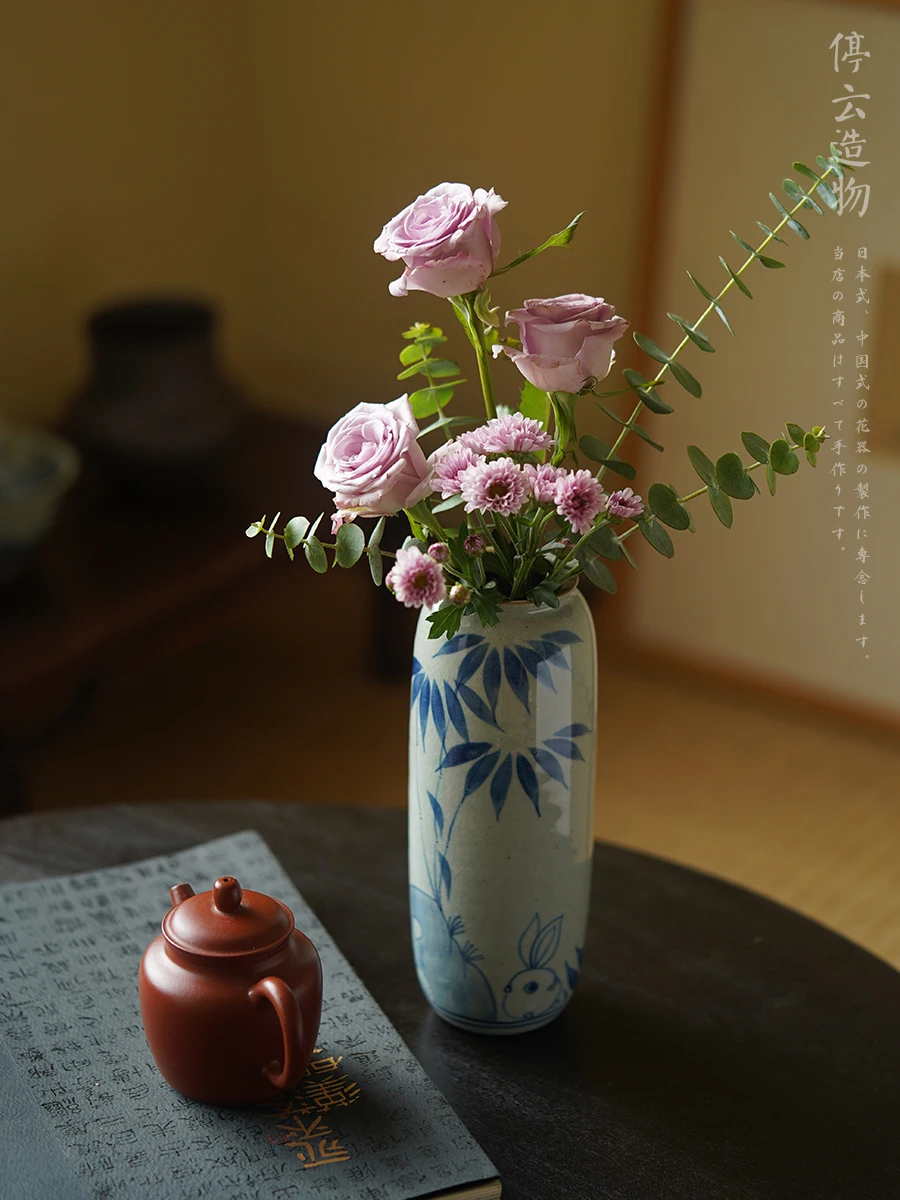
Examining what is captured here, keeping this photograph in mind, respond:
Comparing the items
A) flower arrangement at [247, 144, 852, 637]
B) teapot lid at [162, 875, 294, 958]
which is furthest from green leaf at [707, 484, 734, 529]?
teapot lid at [162, 875, 294, 958]

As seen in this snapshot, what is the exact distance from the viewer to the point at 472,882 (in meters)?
0.95

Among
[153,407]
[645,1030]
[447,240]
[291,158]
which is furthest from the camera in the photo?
[291,158]

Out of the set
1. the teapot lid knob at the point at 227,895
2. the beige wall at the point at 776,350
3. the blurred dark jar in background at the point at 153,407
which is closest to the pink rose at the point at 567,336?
the teapot lid knob at the point at 227,895

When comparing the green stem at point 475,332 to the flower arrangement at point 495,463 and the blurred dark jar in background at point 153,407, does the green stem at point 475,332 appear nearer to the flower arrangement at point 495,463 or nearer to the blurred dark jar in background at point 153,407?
the flower arrangement at point 495,463

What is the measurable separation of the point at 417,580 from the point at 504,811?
205 millimetres

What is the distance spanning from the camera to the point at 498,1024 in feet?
3.24

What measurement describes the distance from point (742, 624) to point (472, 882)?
5.18 feet

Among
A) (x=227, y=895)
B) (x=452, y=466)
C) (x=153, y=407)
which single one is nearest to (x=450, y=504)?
(x=452, y=466)

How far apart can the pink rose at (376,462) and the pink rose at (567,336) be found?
0.08 meters

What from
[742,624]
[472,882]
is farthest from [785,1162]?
[742,624]

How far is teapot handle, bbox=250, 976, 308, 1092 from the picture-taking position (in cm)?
83

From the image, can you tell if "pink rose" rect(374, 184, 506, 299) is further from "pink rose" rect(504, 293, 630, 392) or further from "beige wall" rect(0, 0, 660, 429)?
"beige wall" rect(0, 0, 660, 429)

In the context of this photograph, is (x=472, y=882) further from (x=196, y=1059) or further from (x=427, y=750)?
(x=196, y=1059)

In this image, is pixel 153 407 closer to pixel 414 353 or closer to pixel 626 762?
pixel 626 762
